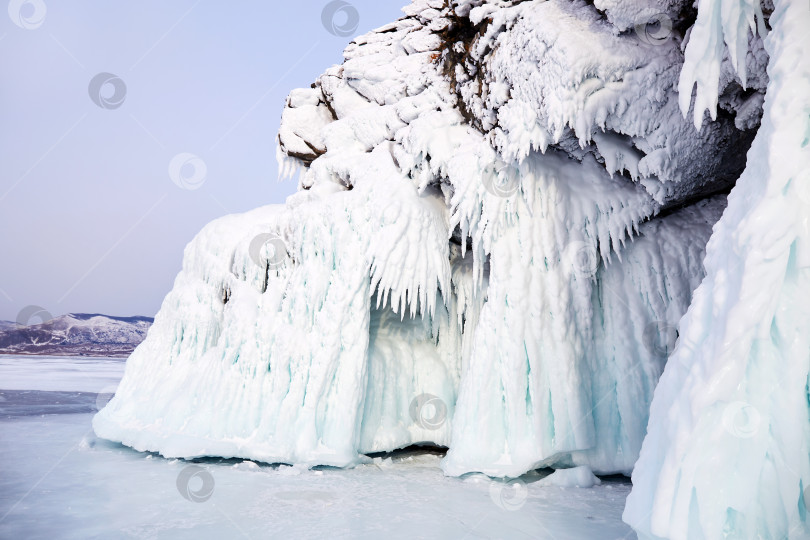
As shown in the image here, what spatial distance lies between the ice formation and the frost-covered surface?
2022 millimetres

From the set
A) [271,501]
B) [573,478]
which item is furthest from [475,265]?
[271,501]

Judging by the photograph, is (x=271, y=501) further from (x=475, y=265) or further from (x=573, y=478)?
(x=475, y=265)

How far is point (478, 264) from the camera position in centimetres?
668

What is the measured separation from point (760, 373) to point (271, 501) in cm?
415

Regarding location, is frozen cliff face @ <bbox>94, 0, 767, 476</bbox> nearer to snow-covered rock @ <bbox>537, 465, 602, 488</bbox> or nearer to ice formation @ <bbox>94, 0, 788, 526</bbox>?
ice formation @ <bbox>94, 0, 788, 526</bbox>

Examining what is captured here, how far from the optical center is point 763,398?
256cm

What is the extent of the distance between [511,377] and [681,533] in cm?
335

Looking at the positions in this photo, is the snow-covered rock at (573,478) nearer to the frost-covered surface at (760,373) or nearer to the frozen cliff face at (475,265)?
the frozen cliff face at (475,265)

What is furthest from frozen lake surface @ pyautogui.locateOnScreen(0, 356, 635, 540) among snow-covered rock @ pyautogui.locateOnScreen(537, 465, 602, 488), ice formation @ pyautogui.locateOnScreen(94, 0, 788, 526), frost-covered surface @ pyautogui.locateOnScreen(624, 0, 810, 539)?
frost-covered surface @ pyautogui.locateOnScreen(624, 0, 810, 539)

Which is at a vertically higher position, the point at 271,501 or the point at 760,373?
the point at 760,373

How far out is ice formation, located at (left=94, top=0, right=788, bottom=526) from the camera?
516 centimetres

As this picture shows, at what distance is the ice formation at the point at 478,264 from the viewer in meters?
5.16

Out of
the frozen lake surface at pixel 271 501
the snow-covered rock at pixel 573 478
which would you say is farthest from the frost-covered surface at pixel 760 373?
the snow-covered rock at pixel 573 478

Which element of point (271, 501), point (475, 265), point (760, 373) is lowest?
point (271, 501)
